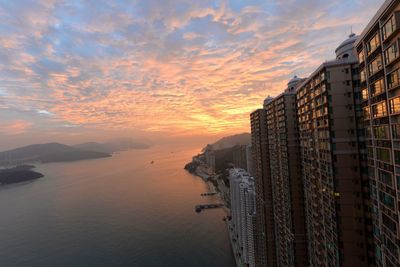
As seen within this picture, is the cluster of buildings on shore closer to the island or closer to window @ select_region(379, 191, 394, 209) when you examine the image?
window @ select_region(379, 191, 394, 209)

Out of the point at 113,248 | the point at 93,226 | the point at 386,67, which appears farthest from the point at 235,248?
the point at 386,67

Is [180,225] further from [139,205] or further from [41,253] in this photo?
[41,253]

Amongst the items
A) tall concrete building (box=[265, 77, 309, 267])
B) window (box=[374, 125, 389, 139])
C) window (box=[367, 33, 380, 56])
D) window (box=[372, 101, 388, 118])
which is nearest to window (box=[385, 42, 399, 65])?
window (box=[367, 33, 380, 56])

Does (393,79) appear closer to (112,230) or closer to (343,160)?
(343,160)

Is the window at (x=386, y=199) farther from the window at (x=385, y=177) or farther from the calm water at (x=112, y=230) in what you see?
the calm water at (x=112, y=230)

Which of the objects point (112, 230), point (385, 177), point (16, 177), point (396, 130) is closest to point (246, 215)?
point (385, 177)

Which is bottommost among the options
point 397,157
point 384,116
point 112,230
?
point 112,230

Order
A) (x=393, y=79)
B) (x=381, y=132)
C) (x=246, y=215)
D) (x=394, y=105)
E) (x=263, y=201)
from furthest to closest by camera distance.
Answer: (x=246, y=215) → (x=263, y=201) → (x=381, y=132) → (x=394, y=105) → (x=393, y=79)

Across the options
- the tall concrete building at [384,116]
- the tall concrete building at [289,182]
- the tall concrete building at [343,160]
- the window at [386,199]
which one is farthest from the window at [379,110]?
the tall concrete building at [289,182]

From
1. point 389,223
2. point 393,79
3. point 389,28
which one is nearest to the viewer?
point 389,28
